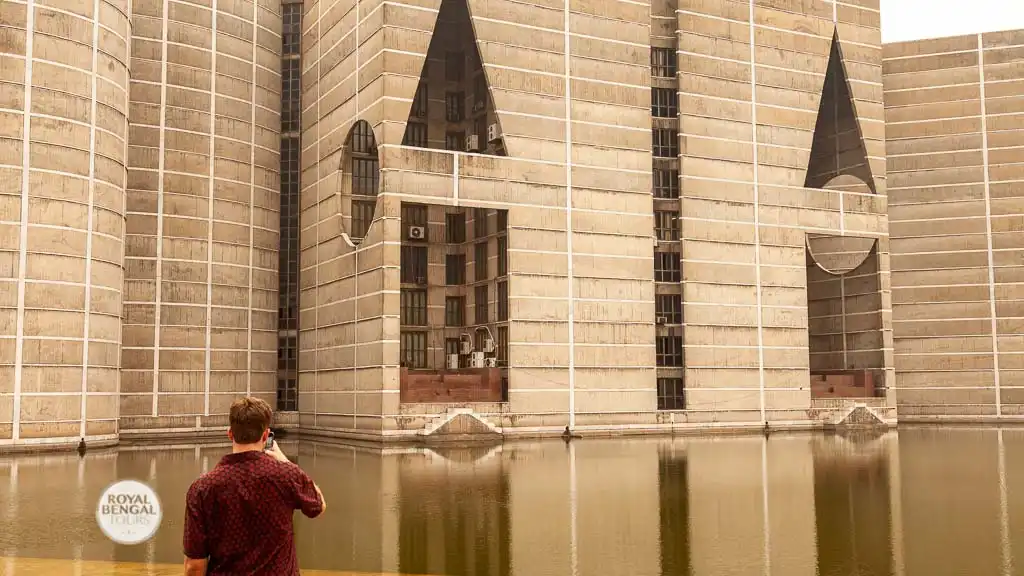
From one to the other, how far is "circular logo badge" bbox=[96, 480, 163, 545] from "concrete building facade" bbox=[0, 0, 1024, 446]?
5469cm

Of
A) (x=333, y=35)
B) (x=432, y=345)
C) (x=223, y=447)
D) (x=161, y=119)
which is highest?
(x=333, y=35)

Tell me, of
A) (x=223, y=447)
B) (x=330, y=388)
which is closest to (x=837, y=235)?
(x=330, y=388)

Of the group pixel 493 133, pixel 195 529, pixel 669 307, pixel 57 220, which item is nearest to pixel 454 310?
pixel 493 133

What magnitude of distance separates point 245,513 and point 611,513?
70.8 feet

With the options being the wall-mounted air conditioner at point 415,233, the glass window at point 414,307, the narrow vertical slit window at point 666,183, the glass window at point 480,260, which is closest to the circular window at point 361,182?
the wall-mounted air conditioner at point 415,233

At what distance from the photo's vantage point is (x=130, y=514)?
8.06m

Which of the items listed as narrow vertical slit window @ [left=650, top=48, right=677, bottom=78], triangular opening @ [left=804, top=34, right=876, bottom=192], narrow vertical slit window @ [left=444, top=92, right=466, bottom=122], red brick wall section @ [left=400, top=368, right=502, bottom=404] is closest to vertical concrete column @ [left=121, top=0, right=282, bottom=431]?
narrow vertical slit window @ [left=444, top=92, right=466, bottom=122]

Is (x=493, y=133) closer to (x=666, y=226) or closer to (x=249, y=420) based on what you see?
(x=666, y=226)

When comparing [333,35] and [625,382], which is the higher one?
[333,35]

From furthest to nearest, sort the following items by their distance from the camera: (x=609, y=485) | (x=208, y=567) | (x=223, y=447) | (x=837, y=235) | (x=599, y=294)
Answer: (x=837, y=235)
(x=599, y=294)
(x=223, y=447)
(x=609, y=485)
(x=208, y=567)

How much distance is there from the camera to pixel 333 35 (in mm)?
75250

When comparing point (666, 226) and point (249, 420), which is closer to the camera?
point (249, 420)

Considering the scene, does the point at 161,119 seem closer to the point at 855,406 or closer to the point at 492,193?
the point at 492,193

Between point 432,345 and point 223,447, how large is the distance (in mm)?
17646
